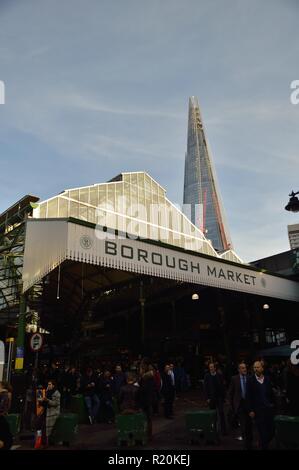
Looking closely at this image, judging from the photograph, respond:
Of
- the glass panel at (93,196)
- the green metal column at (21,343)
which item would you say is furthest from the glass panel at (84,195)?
the green metal column at (21,343)

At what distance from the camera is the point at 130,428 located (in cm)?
806

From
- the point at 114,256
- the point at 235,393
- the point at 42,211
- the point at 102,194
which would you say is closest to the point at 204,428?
the point at 235,393

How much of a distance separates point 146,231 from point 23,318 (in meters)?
17.5

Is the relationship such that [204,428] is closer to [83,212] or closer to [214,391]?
[214,391]

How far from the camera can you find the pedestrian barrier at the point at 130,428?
8.04 meters

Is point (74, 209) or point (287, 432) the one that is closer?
point (287, 432)

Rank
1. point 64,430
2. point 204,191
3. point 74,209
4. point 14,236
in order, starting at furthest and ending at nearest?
point 204,191 < point 74,209 < point 14,236 < point 64,430

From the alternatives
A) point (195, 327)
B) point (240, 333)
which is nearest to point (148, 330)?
point (195, 327)

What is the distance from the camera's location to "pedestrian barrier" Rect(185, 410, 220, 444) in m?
8.02

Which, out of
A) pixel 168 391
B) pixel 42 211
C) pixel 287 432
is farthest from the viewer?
pixel 42 211

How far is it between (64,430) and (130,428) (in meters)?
1.75

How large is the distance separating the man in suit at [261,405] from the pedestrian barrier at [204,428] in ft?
5.20

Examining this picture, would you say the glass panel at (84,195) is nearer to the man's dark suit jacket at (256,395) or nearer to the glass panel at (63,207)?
the glass panel at (63,207)

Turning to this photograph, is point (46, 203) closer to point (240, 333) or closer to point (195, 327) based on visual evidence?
point (195, 327)
